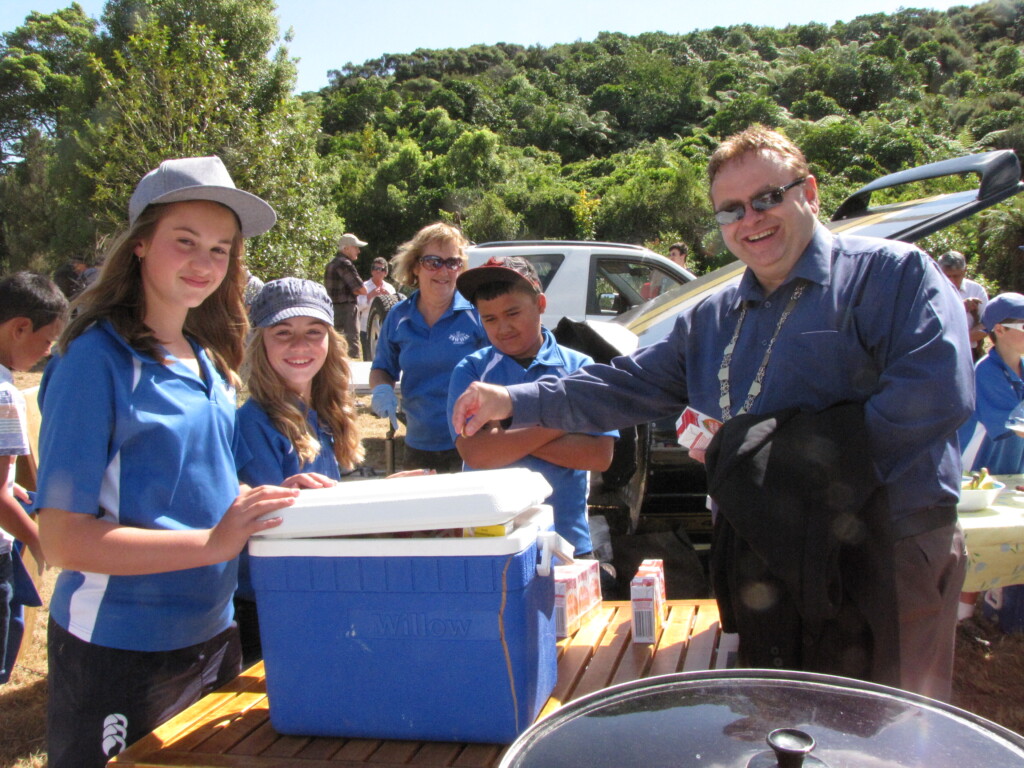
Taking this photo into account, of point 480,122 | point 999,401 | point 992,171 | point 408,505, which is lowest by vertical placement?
point 999,401

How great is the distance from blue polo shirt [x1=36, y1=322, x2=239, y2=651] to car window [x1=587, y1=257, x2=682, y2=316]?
6.81 m

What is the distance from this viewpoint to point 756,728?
3.21 feet

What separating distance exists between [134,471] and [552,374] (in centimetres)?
161

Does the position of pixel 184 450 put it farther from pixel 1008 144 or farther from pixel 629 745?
pixel 1008 144

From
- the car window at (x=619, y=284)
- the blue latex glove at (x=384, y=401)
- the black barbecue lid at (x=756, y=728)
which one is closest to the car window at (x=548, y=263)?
the car window at (x=619, y=284)

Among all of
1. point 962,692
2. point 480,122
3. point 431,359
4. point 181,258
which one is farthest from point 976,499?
point 480,122

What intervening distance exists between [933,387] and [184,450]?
5.05ft

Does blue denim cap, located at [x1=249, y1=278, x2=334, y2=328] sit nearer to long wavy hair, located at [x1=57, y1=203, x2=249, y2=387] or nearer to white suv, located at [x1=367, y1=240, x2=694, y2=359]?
long wavy hair, located at [x1=57, y1=203, x2=249, y2=387]

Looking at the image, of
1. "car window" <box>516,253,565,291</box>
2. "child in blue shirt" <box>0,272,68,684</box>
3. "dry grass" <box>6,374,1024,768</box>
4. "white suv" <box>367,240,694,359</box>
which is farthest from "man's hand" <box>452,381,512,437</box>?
"car window" <box>516,253,565,291</box>

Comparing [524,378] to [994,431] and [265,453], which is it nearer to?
[265,453]

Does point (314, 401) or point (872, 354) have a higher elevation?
point (872, 354)

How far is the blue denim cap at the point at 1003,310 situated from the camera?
434 cm

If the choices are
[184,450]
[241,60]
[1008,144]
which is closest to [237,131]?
[241,60]

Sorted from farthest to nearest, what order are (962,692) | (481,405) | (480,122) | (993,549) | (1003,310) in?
(480,122) < (1003,310) < (962,692) < (993,549) < (481,405)
